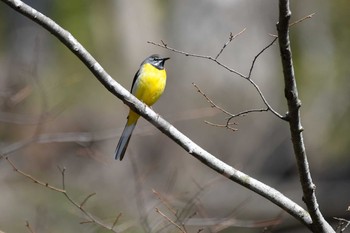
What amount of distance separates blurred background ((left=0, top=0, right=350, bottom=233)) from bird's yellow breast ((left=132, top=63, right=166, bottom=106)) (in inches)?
90.6

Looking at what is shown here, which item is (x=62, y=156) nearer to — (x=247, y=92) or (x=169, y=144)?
(x=169, y=144)

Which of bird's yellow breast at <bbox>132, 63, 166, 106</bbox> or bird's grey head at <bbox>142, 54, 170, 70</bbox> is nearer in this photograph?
bird's yellow breast at <bbox>132, 63, 166, 106</bbox>

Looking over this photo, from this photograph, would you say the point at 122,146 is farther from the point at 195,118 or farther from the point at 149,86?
the point at 195,118

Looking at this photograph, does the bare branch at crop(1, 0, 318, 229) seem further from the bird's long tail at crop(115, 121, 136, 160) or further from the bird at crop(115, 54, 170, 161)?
the bird at crop(115, 54, 170, 161)

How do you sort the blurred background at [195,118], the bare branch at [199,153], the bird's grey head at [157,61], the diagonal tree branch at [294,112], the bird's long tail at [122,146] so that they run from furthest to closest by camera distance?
the blurred background at [195,118] → the bird's grey head at [157,61] → the bird's long tail at [122,146] → the bare branch at [199,153] → the diagonal tree branch at [294,112]

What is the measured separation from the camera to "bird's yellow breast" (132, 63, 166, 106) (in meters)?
6.09

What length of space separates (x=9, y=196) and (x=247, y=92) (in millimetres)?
4801

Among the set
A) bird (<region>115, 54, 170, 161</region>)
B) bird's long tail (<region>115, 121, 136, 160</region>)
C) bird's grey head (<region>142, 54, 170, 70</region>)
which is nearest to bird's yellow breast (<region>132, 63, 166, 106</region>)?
bird (<region>115, 54, 170, 161</region>)

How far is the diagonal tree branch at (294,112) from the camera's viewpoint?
338 centimetres

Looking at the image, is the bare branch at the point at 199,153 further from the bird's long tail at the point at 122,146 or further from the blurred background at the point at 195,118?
the blurred background at the point at 195,118

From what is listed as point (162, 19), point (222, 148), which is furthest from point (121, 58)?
point (222, 148)

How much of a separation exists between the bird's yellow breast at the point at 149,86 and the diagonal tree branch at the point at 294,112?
95.9 inches

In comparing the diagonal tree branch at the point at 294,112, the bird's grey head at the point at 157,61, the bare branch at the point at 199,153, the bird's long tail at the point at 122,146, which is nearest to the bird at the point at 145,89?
the bird's long tail at the point at 122,146

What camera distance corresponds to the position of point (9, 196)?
1163 centimetres
